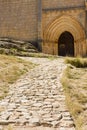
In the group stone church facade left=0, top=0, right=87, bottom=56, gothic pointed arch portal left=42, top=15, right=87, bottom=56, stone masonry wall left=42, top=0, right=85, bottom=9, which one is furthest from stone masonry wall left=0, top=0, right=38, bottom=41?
gothic pointed arch portal left=42, top=15, right=87, bottom=56

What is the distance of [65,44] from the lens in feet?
77.1

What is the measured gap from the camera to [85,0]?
64.5 feet

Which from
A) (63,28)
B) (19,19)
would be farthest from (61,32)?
(19,19)

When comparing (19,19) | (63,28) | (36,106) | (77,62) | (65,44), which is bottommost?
(36,106)

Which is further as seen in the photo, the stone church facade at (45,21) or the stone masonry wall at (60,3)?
the stone masonry wall at (60,3)

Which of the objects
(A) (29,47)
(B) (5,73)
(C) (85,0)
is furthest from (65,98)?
(C) (85,0)

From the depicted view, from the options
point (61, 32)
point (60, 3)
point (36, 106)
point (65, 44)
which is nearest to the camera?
point (36, 106)

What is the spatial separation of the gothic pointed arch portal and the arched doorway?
1.69m

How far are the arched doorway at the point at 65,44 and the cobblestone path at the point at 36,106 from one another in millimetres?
16076

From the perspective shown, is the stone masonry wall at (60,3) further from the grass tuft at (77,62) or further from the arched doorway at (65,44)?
the grass tuft at (77,62)

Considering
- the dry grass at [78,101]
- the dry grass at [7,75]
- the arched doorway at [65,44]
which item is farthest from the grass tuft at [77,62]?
the arched doorway at [65,44]

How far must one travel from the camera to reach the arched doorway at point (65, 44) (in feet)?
75.9

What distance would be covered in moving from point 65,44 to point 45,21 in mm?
3680

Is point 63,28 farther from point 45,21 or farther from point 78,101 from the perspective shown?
point 78,101
